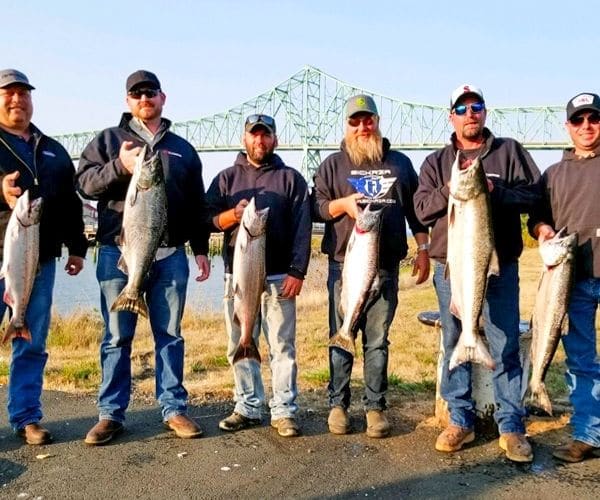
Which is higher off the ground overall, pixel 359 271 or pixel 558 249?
pixel 558 249

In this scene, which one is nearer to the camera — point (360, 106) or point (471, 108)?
point (471, 108)

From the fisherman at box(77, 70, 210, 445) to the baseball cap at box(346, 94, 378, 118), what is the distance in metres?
1.32

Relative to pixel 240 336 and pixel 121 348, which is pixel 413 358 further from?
pixel 121 348

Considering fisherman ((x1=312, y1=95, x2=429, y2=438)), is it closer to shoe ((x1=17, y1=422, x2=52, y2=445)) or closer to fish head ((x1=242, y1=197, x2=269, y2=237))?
fish head ((x1=242, y1=197, x2=269, y2=237))

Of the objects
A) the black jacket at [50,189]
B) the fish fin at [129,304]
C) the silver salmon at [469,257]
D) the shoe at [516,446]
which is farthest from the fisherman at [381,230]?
the black jacket at [50,189]

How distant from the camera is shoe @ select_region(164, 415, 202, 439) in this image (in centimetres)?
478

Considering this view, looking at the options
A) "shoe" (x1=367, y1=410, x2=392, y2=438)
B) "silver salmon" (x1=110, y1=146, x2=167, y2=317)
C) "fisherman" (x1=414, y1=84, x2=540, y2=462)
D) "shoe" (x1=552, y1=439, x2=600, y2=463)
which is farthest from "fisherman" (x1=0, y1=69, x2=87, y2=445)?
"shoe" (x1=552, y1=439, x2=600, y2=463)

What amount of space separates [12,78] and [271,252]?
2334 mm

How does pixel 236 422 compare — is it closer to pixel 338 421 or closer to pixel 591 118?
pixel 338 421

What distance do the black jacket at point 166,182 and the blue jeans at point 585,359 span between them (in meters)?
2.92

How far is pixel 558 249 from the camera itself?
430 centimetres

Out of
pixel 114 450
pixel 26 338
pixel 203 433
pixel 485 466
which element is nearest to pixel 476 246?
pixel 485 466

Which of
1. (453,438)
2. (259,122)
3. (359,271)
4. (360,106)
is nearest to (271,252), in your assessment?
(359,271)

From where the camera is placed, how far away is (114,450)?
457 cm
